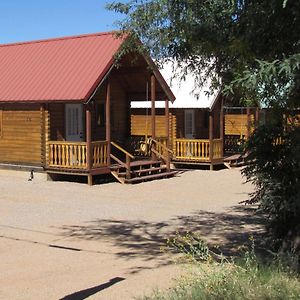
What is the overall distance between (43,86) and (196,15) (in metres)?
13.5

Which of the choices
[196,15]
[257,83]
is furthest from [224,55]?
[257,83]

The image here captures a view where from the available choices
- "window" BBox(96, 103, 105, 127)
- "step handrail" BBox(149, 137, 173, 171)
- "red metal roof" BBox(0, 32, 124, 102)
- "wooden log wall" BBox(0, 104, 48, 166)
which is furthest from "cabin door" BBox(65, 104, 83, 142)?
"step handrail" BBox(149, 137, 173, 171)

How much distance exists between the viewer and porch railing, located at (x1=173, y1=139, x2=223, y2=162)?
2428 centimetres

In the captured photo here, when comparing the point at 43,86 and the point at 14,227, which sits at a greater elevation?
the point at 43,86

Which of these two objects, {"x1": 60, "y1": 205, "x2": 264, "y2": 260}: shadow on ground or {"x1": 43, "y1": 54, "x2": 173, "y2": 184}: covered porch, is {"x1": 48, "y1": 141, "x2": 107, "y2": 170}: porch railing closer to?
{"x1": 43, "y1": 54, "x2": 173, "y2": 184}: covered porch

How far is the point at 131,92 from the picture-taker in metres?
23.8

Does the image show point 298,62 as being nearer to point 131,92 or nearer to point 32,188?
point 32,188

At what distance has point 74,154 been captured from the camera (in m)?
19.1

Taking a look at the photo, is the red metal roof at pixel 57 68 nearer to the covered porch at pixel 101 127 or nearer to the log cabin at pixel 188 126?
the covered porch at pixel 101 127

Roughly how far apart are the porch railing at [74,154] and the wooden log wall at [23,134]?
21.0 inches

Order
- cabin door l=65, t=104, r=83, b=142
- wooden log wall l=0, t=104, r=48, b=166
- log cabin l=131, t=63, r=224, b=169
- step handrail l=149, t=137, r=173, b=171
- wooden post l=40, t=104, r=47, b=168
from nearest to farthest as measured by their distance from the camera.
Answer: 1. wooden post l=40, t=104, r=47, b=168
2. wooden log wall l=0, t=104, r=48, b=166
3. cabin door l=65, t=104, r=83, b=142
4. step handrail l=149, t=137, r=173, b=171
5. log cabin l=131, t=63, r=224, b=169

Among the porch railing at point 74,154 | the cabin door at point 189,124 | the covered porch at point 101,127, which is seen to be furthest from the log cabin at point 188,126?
the porch railing at point 74,154

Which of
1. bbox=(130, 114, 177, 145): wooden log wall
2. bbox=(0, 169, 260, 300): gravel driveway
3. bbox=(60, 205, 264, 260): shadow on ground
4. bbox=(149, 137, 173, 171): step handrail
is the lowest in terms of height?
bbox=(60, 205, 264, 260): shadow on ground

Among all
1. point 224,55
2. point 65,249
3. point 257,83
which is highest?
point 224,55
